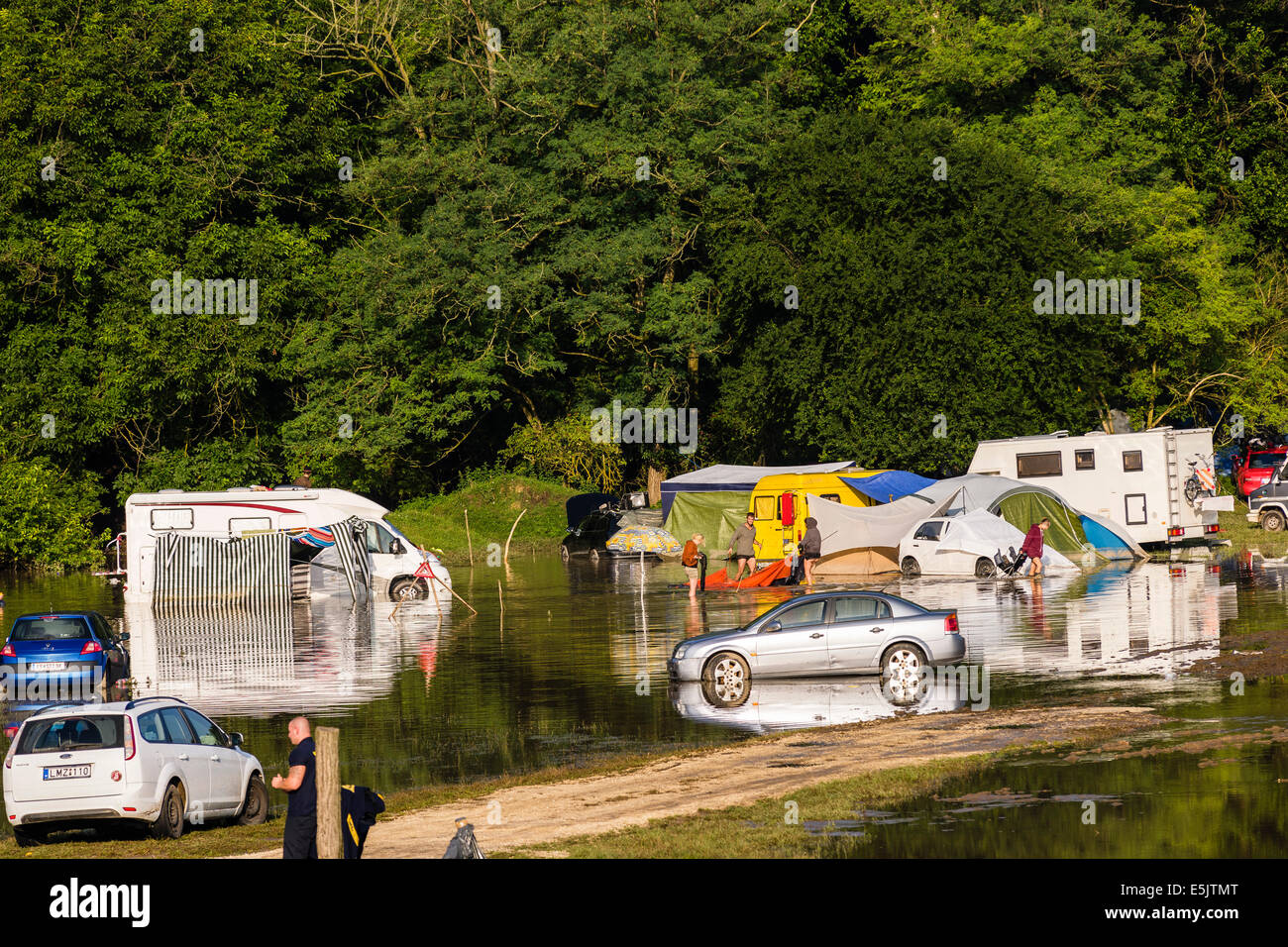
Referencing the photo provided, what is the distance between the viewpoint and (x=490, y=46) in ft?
208

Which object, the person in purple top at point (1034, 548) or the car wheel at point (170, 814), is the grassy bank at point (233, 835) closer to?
the car wheel at point (170, 814)

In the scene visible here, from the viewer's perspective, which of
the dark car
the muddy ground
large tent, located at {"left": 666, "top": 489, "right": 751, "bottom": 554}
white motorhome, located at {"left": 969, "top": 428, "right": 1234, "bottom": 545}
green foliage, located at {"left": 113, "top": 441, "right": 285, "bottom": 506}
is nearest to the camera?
the muddy ground

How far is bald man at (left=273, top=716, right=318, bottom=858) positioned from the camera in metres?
11.6

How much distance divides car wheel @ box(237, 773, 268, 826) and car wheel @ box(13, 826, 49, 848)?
2.09m

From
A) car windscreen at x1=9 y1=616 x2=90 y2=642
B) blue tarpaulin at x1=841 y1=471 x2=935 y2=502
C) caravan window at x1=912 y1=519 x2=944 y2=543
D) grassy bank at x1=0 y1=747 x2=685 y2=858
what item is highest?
blue tarpaulin at x1=841 y1=471 x2=935 y2=502

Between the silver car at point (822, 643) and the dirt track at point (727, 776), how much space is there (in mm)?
3266

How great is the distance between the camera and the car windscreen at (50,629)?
25.4 metres

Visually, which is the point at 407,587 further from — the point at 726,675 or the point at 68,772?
the point at 68,772

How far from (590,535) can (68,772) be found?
41899 mm

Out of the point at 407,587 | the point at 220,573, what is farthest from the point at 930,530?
the point at 220,573

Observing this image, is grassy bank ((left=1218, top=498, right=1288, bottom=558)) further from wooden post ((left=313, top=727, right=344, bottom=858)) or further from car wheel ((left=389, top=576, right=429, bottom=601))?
wooden post ((left=313, top=727, right=344, bottom=858))

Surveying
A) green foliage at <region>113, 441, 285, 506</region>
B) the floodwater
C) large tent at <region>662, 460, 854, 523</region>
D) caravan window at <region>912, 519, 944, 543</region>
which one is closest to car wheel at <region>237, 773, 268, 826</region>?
the floodwater

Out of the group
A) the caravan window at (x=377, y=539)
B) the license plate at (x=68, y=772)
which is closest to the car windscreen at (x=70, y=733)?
the license plate at (x=68, y=772)

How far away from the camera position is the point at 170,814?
600 inches
